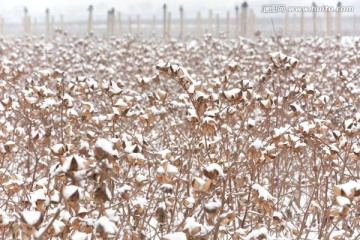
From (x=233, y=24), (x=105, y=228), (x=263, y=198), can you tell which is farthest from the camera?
(x=233, y=24)

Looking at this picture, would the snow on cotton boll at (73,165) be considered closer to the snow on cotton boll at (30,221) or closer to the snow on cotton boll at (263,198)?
the snow on cotton boll at (30,221)

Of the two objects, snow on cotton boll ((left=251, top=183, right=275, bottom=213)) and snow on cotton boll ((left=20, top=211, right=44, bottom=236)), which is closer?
snow on cotton boll ((left=20, top=211, right=44, bottom=236))

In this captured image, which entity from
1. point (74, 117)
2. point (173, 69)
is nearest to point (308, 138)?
point (173, 69)

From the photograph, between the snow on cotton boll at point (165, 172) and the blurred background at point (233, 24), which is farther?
the blurred background at point (233, 24)

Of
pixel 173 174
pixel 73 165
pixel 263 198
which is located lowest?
pixel 263 198

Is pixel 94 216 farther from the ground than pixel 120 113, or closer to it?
closer to it

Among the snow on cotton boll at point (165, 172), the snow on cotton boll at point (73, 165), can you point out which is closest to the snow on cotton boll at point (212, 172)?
the snow on cotton boll at point (165, 172)

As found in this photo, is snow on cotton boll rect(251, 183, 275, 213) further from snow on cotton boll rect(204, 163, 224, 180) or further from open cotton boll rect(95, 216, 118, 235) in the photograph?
open cotton boll rect(95, 216, 118, 235)

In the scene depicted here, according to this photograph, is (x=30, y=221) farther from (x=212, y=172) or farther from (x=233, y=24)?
(x=233, y=24)

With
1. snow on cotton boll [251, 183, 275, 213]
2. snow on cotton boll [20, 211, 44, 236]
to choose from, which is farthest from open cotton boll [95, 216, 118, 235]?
snow on cotton boll [251, 183, 275, 213]

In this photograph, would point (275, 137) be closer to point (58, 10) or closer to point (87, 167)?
point (87, 167)

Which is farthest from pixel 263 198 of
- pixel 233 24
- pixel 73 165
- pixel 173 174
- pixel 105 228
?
pixel 233 24

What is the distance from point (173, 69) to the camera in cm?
282

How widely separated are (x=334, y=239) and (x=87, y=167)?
4.58 feet
